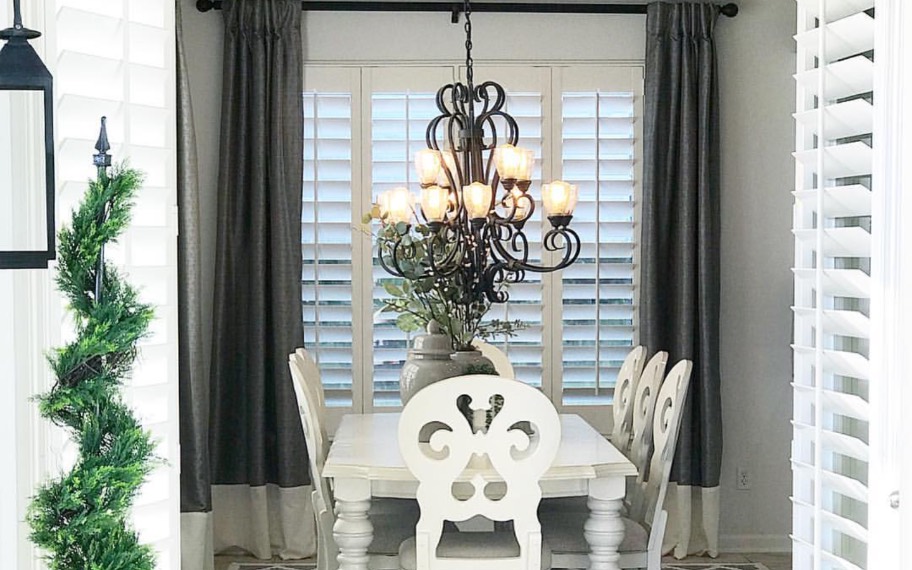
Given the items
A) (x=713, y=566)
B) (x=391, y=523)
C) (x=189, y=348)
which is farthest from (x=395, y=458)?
(x=713, y=566)

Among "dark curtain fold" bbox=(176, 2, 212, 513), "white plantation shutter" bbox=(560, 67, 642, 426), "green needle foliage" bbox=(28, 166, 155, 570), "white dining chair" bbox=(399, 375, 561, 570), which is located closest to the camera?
"green needle foliage" bbox=(28, 166, 155, 570)

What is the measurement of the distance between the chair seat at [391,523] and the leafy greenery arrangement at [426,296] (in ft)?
2.08

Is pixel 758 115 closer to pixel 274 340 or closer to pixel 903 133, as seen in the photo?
pixel 274 340

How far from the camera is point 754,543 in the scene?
17.5 feet

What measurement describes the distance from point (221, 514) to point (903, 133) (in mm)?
4056

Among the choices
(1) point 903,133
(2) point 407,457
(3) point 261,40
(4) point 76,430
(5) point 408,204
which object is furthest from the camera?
(3) point 261,40

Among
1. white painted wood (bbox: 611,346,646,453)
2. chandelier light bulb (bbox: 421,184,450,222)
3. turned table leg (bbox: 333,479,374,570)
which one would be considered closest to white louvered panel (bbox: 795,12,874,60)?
chandelier light bulb (bbox: 421,184,450,222)

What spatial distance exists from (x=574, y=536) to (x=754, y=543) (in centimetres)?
210

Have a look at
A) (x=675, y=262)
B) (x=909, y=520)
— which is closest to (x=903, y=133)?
(x=909, y=520)

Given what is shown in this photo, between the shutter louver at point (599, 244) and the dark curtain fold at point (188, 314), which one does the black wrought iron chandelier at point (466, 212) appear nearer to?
the dark curtain fold at point (188, 314)

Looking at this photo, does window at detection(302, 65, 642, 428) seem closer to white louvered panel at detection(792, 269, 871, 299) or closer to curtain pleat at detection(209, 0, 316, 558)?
curtain pleat at detection(209, 0, 316, 558)

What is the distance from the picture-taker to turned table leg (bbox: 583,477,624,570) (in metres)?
3.36

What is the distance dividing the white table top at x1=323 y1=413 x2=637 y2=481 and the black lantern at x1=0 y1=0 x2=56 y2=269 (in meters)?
1.77

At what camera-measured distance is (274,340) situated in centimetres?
512
